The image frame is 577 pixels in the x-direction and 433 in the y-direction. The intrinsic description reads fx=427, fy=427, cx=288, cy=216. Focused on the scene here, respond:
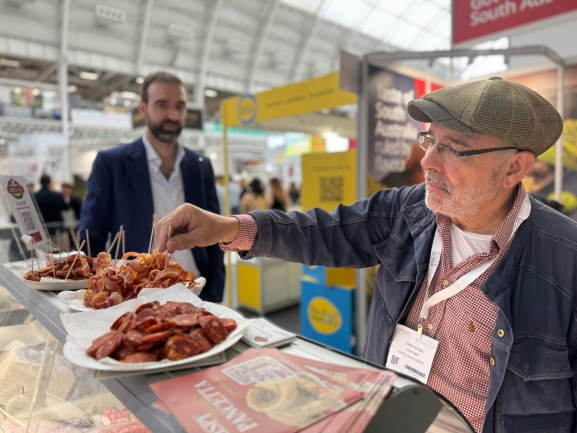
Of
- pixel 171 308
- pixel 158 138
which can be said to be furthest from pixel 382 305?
pixel 158 138

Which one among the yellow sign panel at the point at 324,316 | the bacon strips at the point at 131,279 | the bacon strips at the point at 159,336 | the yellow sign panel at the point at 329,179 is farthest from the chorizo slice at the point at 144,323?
the yellow sign panel at the point at 324,316

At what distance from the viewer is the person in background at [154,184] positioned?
269 centimetres

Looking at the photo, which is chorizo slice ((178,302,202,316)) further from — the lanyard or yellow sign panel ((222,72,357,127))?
yellow sign panel ((222,72,357,127))

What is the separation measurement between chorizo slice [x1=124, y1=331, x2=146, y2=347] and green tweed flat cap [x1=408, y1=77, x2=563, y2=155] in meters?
1.15

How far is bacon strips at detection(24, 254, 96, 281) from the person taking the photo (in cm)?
159

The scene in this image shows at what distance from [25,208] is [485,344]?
1954 mm

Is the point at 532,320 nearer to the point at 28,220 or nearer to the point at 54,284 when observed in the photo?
the point at 54,284

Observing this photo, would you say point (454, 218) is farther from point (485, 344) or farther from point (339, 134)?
point (339, 134)

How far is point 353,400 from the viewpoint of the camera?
0.74 metres

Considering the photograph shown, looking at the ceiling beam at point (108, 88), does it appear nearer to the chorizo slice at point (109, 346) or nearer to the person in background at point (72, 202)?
the person in background at point (72, 202)

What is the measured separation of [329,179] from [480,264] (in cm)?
331

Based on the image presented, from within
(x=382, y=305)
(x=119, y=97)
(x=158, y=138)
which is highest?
(x=119, y=97)

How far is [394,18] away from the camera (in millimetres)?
23891

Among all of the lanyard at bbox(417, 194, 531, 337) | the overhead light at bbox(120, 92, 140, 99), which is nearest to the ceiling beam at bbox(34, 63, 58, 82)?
the overhead light at bbox(120, 92, 140, 99)
